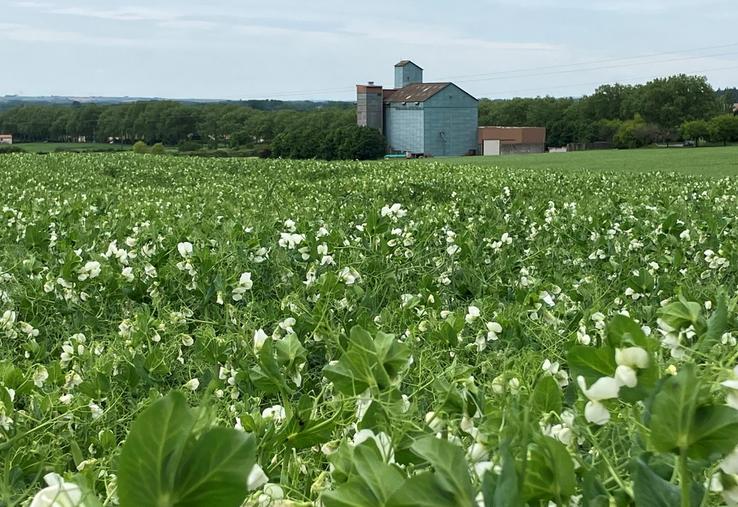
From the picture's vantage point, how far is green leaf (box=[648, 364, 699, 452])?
81 cm

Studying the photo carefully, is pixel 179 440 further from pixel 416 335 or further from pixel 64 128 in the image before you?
pixel 64 128

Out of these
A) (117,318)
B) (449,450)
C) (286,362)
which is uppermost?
(449,450)

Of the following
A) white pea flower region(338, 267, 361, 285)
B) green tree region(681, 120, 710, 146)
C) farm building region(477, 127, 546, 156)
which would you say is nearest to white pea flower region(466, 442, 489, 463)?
white pea flower region(338, 267, 361, 285)

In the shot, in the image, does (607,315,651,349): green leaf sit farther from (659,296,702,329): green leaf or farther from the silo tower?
the silo tower

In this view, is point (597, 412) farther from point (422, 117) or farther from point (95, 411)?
point (422, 117)

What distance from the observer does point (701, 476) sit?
3.20 feet

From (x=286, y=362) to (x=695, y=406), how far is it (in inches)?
39.9

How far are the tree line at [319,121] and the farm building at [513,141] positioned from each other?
280 inches

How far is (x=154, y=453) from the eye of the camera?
74 cm

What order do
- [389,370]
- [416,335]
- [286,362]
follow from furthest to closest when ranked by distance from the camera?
[416,335] → [286,362] → [389,370]

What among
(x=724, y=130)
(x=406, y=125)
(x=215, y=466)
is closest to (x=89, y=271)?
(x=215, y=466)

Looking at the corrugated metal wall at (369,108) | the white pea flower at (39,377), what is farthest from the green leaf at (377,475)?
the corrugated metal wall at (369,108)

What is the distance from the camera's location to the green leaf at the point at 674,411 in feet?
2.65

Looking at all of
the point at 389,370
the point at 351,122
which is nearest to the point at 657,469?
the point at 389,370
